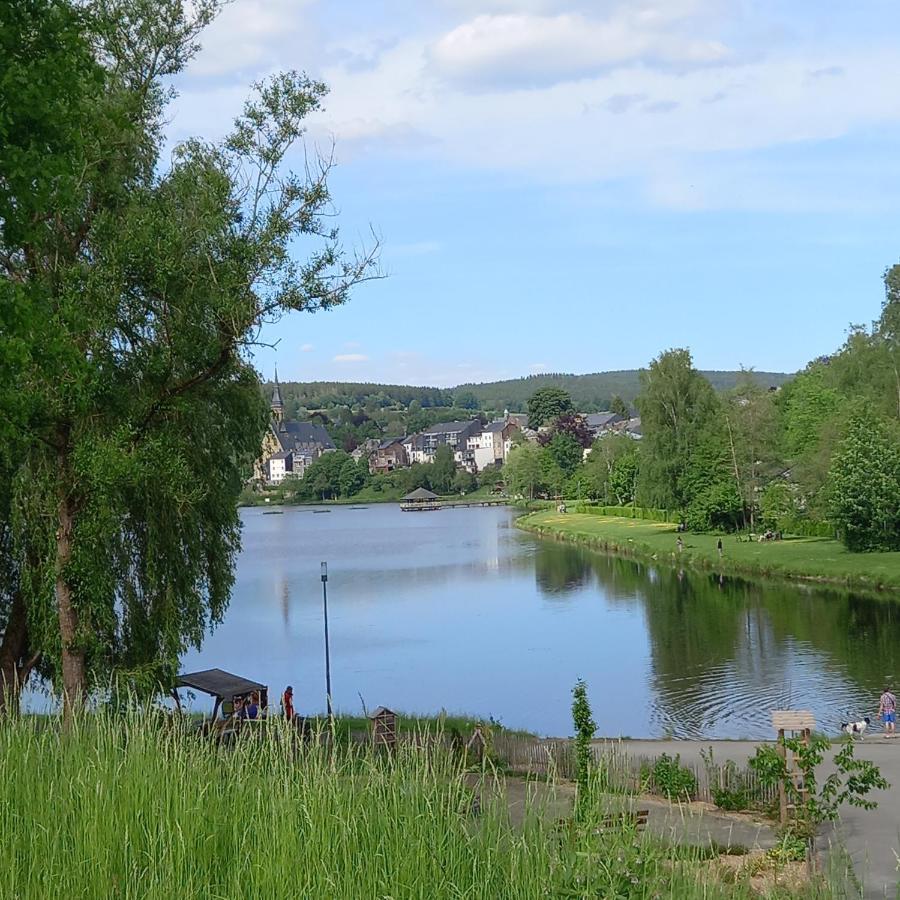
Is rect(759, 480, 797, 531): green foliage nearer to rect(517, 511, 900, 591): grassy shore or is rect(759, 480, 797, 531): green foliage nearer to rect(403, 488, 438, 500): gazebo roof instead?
rect(517, 511, 900, 591): grassy shore

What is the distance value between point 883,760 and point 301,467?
593 ft

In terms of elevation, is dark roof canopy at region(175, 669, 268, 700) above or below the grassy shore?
above

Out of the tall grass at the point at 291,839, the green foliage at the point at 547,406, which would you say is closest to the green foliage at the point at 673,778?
the tall grass at the point at 291,839

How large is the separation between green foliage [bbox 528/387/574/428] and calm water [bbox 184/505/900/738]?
10406 centimetres

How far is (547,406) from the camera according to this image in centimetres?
17212

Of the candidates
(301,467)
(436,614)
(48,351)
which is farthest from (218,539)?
(301,467)

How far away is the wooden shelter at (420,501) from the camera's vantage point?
480 ft

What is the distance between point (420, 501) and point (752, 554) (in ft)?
325

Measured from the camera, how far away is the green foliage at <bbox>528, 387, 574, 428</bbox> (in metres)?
171

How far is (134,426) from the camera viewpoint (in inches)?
669

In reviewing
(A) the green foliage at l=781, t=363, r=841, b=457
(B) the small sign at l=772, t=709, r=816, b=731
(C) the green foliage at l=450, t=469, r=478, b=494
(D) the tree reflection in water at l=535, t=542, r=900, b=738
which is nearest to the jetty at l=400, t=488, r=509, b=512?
(C) the green foliage at l=450, t=469, r=478, b=494

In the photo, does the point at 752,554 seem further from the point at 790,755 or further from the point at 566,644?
the point at 790,755

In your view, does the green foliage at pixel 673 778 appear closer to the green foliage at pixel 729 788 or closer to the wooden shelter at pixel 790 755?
the green foliage at pixel 729 788

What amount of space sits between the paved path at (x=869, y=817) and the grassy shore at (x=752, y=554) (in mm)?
25357
